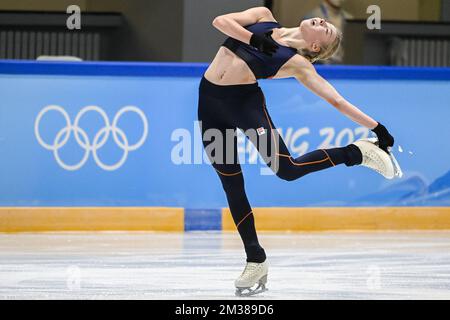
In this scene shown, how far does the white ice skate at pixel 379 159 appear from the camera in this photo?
594cm

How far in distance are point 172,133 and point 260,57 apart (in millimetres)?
3781

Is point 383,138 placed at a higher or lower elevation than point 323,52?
lower

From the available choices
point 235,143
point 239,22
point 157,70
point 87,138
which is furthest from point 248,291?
point 157,70

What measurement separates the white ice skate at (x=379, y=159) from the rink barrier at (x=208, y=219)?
3.79 m

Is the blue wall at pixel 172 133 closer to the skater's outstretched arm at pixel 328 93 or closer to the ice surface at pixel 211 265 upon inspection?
the ice surface at pixel 211 265

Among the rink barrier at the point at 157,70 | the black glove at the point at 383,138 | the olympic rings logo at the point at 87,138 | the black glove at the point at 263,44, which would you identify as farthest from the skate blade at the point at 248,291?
the rink barrier at the point at 157,70

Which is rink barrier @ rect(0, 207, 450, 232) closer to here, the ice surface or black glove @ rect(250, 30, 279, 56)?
the ice surface

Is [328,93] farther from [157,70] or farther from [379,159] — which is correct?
[157,70]

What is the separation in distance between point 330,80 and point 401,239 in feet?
5.65

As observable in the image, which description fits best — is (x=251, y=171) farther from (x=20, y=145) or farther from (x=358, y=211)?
(x=20, y=145)

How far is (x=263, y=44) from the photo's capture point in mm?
5797

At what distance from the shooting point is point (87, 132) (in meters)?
9.53
